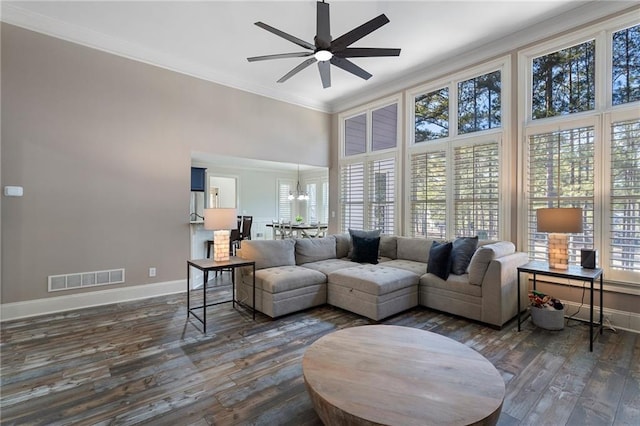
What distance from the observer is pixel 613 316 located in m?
3.33

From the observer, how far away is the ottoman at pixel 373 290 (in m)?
3.53

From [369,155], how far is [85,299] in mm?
5107

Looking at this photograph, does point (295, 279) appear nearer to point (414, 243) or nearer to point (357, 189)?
point (414, 243)

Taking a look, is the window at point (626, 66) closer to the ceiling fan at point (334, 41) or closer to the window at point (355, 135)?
the ceiling fan at point (334, 41)

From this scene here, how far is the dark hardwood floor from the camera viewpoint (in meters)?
1.95

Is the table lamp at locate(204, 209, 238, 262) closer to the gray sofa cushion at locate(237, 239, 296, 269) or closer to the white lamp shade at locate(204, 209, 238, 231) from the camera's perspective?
the white lamp shade at locate(204, 209, 238, 231)

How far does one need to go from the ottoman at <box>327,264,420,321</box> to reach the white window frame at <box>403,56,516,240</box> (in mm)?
1445

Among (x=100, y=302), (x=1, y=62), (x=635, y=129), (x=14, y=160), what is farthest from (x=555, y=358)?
(x=1, y=62)

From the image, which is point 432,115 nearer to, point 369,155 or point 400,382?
point 369,155

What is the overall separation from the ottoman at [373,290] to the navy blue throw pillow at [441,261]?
25 cm

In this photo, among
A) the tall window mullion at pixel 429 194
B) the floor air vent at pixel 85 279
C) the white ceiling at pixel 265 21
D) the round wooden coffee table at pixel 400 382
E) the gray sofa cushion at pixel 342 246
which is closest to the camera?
the round wooden coffee table at pixel 400 382

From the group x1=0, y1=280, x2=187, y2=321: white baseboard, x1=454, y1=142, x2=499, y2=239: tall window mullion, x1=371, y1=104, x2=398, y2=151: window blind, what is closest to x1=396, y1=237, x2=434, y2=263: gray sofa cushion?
x1=454, y1=142, x2=499, y2=239: tall window mullion

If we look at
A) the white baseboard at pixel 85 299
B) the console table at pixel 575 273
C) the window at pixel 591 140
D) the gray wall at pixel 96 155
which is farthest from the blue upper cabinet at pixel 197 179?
the console table at pixel 575 273

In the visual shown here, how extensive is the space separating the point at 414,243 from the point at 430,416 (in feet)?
11.7
